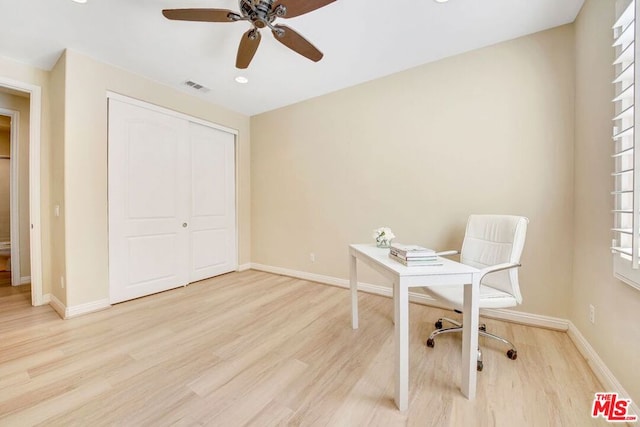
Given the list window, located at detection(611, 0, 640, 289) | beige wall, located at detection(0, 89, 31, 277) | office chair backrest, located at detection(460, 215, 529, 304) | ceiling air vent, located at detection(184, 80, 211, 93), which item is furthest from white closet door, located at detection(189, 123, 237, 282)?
window, located at detection(611, 0, 640, 289)

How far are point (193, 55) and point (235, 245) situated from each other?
273 centimetres

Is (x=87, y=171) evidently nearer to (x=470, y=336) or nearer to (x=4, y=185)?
(x=470, y=336)

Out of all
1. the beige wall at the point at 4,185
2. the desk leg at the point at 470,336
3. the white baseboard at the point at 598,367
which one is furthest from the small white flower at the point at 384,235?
the beige wall at the point at 4,185

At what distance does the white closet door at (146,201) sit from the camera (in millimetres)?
2812

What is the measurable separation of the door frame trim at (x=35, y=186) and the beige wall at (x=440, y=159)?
8.81 ft

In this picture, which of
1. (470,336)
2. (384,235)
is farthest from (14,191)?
(470,336)

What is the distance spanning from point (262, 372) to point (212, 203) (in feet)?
9.21

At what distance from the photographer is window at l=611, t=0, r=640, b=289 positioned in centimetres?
127

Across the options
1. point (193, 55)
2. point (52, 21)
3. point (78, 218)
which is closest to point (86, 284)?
point (78, 218)

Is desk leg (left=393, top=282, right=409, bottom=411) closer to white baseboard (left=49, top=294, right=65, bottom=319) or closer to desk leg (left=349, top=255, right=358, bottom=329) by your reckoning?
desk leg (left=349, top=255, right=358, bottom=329)

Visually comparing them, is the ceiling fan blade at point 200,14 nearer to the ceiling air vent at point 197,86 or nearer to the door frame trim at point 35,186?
the ceiling air vent at point 197,86

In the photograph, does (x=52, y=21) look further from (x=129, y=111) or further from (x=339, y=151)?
(x=339, y=151)

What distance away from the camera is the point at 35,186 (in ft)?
8.91

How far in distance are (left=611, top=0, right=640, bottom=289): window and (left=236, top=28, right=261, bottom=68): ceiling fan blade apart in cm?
212
